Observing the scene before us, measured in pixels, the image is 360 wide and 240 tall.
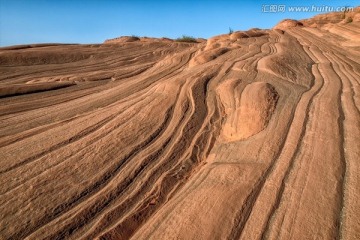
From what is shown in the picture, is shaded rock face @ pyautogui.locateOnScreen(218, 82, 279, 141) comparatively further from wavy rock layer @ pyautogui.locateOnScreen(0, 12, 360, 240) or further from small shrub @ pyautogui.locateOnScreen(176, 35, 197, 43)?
small shrub @ pyautogui.locateOnScreen(176, 35, 197, 43)

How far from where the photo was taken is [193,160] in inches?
162

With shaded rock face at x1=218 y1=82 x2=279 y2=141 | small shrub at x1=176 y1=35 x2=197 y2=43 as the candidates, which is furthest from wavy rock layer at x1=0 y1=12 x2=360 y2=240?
small shrub at x1=176 y1=35 x2=197 y2=43

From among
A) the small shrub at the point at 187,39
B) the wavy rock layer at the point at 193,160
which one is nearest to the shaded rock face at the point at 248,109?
the wavy rock layer at the point at 193,160

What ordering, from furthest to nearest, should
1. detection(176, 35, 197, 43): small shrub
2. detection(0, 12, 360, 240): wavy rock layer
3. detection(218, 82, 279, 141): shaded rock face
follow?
detection(176, 35, 197, 43): small shrub → detection(218, 82, 279, 141): shaded rock face → detection(0, 12, 360, 240): wavy rock layer

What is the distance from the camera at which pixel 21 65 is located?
11758 millimetres

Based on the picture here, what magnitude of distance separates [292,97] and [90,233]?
4119 mm

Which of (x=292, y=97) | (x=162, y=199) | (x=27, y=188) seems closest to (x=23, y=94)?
(x=27, y=188)

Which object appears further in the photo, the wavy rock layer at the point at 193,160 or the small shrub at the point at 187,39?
the small shrub at the point at 187,39

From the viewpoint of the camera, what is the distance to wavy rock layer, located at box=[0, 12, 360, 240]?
2.86 meters

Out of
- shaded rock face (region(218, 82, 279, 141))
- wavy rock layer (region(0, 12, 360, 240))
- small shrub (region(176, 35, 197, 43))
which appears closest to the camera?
wavy rock layer (region(0, 12, 360, 240))

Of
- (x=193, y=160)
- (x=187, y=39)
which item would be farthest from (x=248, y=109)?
(x=187, y=39)

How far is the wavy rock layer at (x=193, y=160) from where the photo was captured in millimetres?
2857

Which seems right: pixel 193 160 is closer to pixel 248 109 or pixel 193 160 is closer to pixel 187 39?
pixel 248 109

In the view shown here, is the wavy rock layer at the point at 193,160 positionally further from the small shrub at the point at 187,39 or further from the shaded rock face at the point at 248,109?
the small shrub at the point at 187,39
